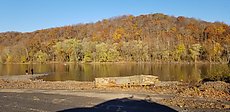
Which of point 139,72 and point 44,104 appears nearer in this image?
point 44,104

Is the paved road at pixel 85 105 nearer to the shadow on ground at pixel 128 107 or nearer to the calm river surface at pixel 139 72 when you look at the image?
the shadow on ground at pixel 128 107

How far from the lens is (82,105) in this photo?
17688 mm

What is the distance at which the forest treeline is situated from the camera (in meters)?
132

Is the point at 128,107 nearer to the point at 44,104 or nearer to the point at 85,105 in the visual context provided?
the point at 85,105

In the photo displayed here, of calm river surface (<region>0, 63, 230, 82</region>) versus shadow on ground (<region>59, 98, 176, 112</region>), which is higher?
shadow on ground (<region>59, 98, 176, 112</region>)

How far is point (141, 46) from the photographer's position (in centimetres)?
14112

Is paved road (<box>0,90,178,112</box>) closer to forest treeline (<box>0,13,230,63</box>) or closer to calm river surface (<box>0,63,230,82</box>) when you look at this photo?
calm river surface (<box>0,63,230,82</box>)

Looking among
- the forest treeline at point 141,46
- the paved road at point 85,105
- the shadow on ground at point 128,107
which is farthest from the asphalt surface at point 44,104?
the forest treeline at point 141,46

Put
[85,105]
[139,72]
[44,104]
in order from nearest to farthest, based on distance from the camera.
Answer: [85,105]
[44,104]
[139,72]

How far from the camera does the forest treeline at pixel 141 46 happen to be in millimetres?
131500

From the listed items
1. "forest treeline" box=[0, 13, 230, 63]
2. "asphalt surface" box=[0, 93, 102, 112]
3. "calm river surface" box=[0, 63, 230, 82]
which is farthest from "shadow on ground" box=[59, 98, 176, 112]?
"forest treeline" box=[0, 13, 230, 63]

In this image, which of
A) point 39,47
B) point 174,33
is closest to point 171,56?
point 174,33

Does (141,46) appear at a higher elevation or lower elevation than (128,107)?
higher

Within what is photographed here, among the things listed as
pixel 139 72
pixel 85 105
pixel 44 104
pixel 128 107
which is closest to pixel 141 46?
pixel 139 72
